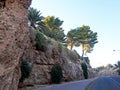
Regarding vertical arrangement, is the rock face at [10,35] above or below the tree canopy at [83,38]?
below

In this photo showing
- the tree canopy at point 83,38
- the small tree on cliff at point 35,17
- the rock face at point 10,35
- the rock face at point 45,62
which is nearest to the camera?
the rock face at point 10,35

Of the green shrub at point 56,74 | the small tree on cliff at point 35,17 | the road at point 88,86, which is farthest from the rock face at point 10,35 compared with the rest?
the small tree on cliff at point 35,17

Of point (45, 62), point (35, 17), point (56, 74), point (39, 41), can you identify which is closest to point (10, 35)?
point (39, 41)

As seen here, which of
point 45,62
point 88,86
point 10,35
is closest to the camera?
point 10,35

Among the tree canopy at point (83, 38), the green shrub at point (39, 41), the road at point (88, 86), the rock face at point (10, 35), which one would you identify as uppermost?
the tree canopy at point (83, 38)

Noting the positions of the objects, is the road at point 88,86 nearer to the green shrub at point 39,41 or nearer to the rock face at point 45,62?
the rock face at point 45,62

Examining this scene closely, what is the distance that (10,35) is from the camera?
16.3 meters

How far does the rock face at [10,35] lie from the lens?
51.8 ft

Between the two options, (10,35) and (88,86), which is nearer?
(10,35)

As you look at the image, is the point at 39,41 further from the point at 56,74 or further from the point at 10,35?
the point at 10,35

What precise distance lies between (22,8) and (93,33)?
7410 cm

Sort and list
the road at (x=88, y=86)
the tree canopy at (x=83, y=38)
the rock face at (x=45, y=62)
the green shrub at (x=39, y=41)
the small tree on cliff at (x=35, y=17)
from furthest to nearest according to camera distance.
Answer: the tree canopy at (x=83, y=38) < the small tree on cliff at (x=35, y=17) < the green shrub at (x=39, y=41) < the rock face at (x=45, y=62) < the road at (x=88, y=86)

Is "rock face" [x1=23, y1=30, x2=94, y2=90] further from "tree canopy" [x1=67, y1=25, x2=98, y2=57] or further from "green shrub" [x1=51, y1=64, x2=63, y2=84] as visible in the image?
"tree canopy" [x1=67, y1=25, x2=98, y2=57]

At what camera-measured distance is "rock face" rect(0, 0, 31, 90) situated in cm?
1578
